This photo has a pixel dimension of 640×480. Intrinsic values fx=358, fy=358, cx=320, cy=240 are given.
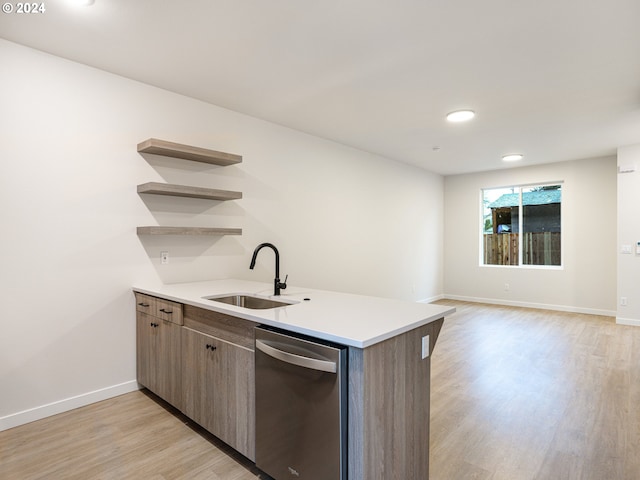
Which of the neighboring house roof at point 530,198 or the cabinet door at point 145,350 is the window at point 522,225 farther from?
the cabinet door at point 145,350

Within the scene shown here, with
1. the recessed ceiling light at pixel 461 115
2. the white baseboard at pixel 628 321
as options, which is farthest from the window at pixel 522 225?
the recessed ceiling light at pixel 461 115

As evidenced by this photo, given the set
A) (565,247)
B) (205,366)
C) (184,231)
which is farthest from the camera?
(565,247)

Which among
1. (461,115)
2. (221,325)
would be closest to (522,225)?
(461,115)

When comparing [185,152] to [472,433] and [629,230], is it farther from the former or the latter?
[629,230]

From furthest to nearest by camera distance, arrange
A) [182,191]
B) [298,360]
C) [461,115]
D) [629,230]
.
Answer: [629,230] < [461,115] < [182,191] < [298,360]

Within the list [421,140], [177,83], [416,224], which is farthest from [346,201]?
[177,83]

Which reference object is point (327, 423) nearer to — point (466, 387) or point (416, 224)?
point (466, 387)

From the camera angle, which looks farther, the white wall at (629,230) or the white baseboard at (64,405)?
the white wall at (629,230)

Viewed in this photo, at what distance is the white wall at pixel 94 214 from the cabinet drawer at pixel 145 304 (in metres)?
0.09

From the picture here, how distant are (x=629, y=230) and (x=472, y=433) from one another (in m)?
4.54

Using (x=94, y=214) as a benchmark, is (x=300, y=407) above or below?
below

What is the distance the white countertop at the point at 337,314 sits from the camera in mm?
1465

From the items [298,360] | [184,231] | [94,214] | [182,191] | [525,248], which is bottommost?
[298,360]

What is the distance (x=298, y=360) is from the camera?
153 cm
